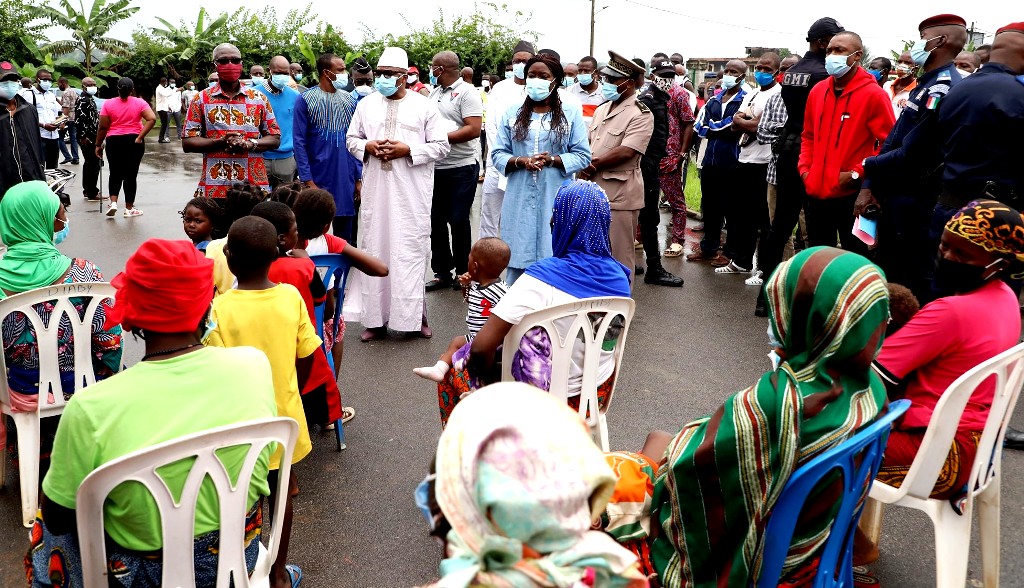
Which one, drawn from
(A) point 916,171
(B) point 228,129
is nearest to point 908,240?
(A) point 916,171

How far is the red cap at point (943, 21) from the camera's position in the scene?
5.49 metres

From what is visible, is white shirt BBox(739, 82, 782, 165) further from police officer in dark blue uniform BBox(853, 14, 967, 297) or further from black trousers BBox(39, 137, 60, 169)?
black trousers BBox(39, 137, 60, 169)

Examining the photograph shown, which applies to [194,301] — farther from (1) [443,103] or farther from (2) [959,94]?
(1) [443,103]

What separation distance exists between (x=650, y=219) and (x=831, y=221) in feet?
→ 5.78

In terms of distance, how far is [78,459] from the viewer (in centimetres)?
200

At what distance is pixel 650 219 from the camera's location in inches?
300

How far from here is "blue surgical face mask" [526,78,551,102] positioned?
18.8ft

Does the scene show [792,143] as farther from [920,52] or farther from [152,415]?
[152,415]

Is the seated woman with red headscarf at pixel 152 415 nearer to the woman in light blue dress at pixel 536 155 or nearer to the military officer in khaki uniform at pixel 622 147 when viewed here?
the woman in light blue dress at pixel 536 155

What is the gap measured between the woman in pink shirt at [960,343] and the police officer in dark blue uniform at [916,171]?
7.23 feet

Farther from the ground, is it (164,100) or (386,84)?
(386,84)

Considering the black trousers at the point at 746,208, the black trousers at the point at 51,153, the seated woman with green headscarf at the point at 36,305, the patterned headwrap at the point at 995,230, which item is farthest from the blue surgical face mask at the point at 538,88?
the black trousers at the point at 51,153

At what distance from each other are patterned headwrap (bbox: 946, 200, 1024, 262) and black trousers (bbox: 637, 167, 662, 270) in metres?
4.63

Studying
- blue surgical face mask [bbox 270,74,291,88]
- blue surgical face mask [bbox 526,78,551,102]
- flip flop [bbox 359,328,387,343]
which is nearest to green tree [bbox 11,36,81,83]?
blue surgical face mask [bbox 270,74,291,88]
